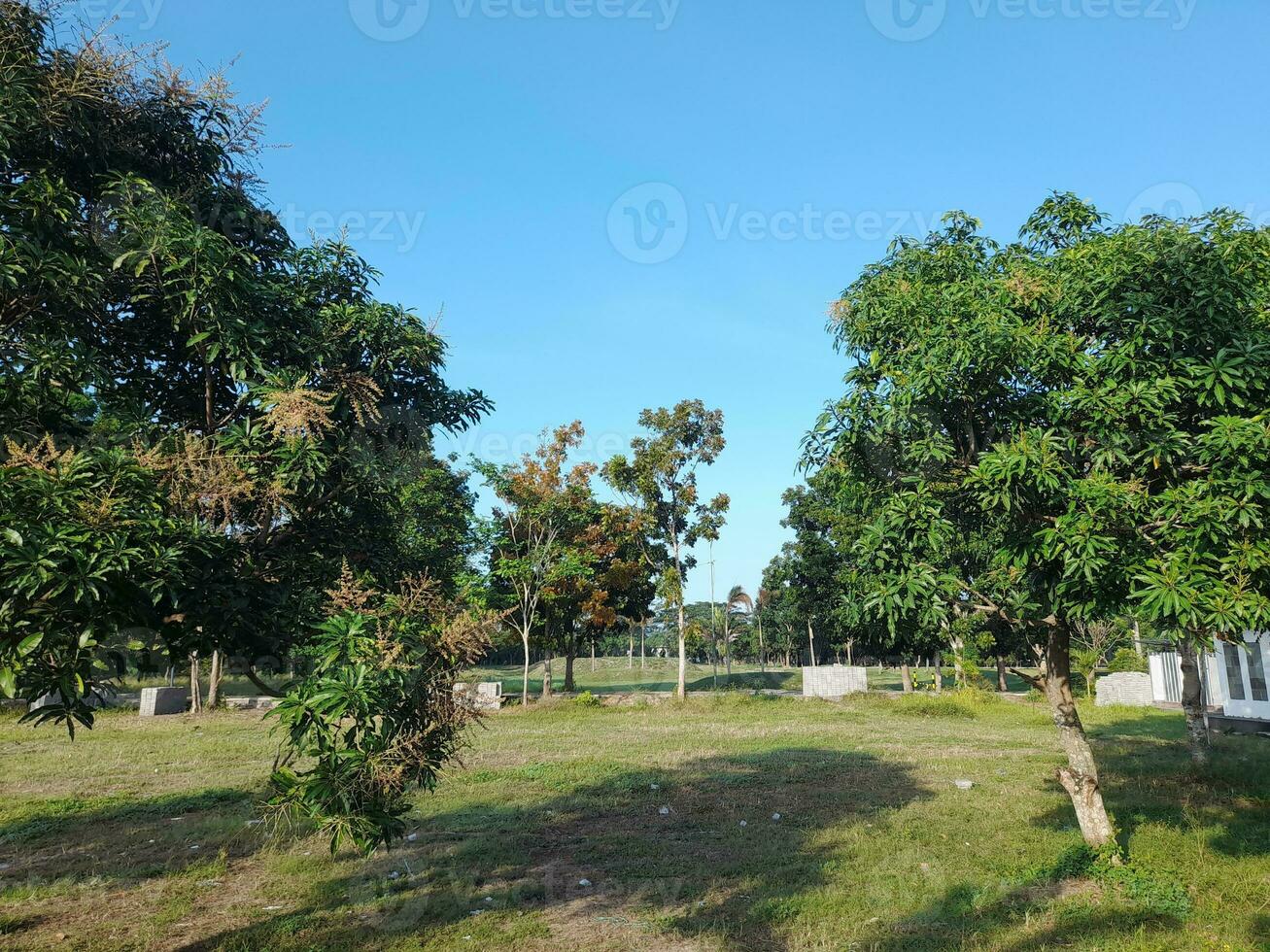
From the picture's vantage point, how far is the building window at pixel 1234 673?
22656 mm

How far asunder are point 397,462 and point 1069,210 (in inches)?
364

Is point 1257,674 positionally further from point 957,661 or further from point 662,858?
point 662,858

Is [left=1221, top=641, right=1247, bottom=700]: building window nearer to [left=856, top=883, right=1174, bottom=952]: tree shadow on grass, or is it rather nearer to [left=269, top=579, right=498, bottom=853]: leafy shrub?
[left=856, top=883, right=1174, bottom=952]: tree shadow on grass

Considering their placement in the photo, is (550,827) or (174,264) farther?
(550,827)

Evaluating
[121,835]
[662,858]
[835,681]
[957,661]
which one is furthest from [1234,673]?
[121,835]

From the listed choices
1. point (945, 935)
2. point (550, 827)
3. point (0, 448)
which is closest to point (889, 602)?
point (945, 935)

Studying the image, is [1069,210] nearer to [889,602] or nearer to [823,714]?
[889,602]

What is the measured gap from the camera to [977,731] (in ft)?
79.8

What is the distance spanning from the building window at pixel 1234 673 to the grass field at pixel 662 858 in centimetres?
366

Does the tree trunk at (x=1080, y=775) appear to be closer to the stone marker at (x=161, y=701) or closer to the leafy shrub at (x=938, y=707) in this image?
the leafy shrub at (x=938, y=707)

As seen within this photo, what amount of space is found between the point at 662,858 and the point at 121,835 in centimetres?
808

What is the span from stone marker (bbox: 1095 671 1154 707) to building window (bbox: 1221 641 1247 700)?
776 centimetres

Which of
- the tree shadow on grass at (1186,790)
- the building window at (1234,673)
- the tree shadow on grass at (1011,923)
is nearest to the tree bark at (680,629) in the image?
the tree shadow on grass at (1186,790)

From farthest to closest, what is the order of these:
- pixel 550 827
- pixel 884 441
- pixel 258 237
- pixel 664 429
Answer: pixel 664 429, pixel 550 827, pixel 884 441, pixel 258 237
